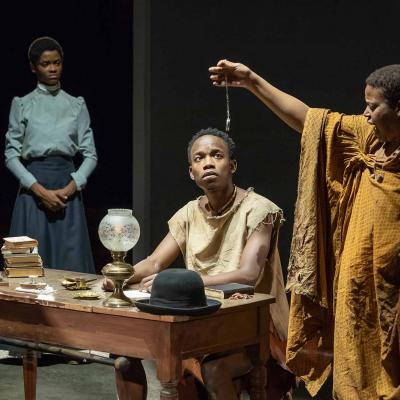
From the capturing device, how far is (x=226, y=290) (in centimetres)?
458

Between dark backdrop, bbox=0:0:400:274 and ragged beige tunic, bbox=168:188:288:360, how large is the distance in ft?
4.52

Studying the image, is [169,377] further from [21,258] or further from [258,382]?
[21,258]

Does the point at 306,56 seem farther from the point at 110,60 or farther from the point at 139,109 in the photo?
the point at 110,60

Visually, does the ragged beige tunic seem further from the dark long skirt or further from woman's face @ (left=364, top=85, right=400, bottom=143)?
the dark long skirt

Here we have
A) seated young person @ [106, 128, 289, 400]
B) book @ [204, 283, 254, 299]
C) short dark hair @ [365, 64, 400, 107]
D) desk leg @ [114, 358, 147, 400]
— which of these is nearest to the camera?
short dark hair @ [365, 64, 400, 107]

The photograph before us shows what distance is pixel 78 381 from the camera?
6.24 m

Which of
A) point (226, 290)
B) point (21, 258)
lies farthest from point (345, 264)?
point (21, 258)

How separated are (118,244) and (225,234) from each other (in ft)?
2.46

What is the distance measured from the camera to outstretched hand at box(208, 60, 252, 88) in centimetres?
448

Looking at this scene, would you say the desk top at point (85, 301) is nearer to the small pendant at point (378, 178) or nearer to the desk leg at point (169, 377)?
the desk leg at point (169, 377)

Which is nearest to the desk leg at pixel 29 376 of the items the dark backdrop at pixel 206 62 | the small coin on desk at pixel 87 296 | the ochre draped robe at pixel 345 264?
the small coin on desk at pixel 87 296

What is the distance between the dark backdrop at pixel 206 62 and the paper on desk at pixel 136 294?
2.03 m

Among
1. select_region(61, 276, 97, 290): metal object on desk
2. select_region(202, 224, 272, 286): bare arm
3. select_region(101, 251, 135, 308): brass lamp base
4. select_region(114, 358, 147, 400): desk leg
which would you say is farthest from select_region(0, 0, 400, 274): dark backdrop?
select_region(101, 251, 135, 308): brass lamp base

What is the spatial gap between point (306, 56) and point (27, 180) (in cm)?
185
